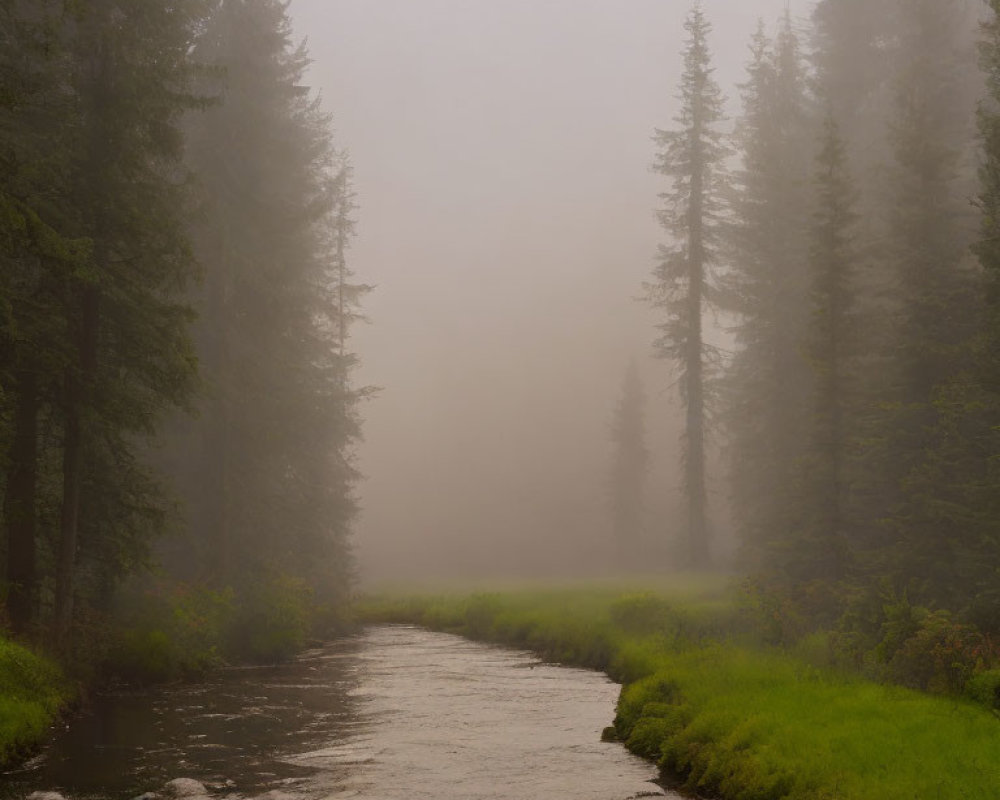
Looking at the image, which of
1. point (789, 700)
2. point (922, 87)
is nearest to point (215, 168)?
point (922, 87)

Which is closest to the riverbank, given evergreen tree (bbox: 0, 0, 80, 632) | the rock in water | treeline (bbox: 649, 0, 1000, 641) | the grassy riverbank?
evergreen tree (bbox: 0, 0, 80, 632)

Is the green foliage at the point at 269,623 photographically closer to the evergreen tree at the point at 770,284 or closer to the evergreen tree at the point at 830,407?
the evergreen tree at the point at 830,407

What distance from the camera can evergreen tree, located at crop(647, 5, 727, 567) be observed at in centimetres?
4384

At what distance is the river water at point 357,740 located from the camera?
43.0ft

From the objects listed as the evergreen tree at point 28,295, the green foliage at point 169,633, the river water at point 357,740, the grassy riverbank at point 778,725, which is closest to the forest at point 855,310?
the grassy riverbank at point 778,725

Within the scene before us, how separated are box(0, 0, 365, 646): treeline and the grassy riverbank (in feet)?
37.4

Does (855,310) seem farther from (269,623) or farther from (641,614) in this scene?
(269,623)

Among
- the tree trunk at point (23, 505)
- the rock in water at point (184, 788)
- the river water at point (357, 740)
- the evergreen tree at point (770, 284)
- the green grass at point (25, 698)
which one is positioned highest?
the evergreen tree at point (770, 284)

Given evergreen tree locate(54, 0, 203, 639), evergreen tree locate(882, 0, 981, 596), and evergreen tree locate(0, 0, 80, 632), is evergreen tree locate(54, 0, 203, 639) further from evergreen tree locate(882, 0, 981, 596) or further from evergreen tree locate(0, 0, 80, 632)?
evergreen tree locate(882, 0, 981, 596)

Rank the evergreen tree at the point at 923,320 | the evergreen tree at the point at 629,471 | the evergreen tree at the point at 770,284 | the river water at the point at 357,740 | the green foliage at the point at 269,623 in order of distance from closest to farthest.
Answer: the river water at the point at 357,740 → the evergreen tree at the point at 923,320 → the green foliage at the point at 269,623 → the evergreen tree at the point at 770,284 → the evergreen tree at the point at 629,471

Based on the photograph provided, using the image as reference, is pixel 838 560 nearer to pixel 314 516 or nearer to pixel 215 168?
pixel 314 516

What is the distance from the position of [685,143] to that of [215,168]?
74.6 ft

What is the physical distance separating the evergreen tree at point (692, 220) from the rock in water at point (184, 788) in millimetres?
32756

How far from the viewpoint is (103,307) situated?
2056cm
